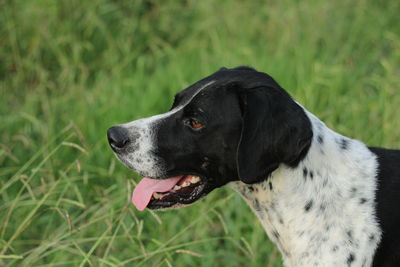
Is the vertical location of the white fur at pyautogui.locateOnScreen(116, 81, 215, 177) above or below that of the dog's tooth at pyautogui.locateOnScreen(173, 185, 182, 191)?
above

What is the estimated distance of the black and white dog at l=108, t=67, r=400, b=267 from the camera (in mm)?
2607

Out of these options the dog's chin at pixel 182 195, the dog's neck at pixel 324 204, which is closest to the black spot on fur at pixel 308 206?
the dog's neck at pixel 324 204

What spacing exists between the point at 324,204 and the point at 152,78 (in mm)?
2959

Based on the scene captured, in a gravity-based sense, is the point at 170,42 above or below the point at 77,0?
below

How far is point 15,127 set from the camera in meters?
4.59

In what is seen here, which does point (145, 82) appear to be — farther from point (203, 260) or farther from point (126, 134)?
point (126, 134)

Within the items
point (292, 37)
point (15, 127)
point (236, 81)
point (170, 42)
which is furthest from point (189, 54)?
point (236, 81)

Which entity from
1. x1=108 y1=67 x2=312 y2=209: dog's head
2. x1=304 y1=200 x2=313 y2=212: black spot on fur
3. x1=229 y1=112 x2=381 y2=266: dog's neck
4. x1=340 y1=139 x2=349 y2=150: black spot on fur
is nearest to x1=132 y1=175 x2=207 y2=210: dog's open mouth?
x1=108 y1=67 x2=312 y2=209: dog's head

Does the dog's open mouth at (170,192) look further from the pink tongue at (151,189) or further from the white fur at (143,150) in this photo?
the white fur at (143,150)

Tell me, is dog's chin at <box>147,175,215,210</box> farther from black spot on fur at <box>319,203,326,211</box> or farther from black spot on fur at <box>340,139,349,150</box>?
black spot on fur at <box>340,139,349,150</box>

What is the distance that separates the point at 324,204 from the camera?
2668mm

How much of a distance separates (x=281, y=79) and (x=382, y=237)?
2.59 m

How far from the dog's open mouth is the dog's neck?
0.79 feet

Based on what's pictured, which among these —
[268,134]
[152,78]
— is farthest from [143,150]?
[152,78]
